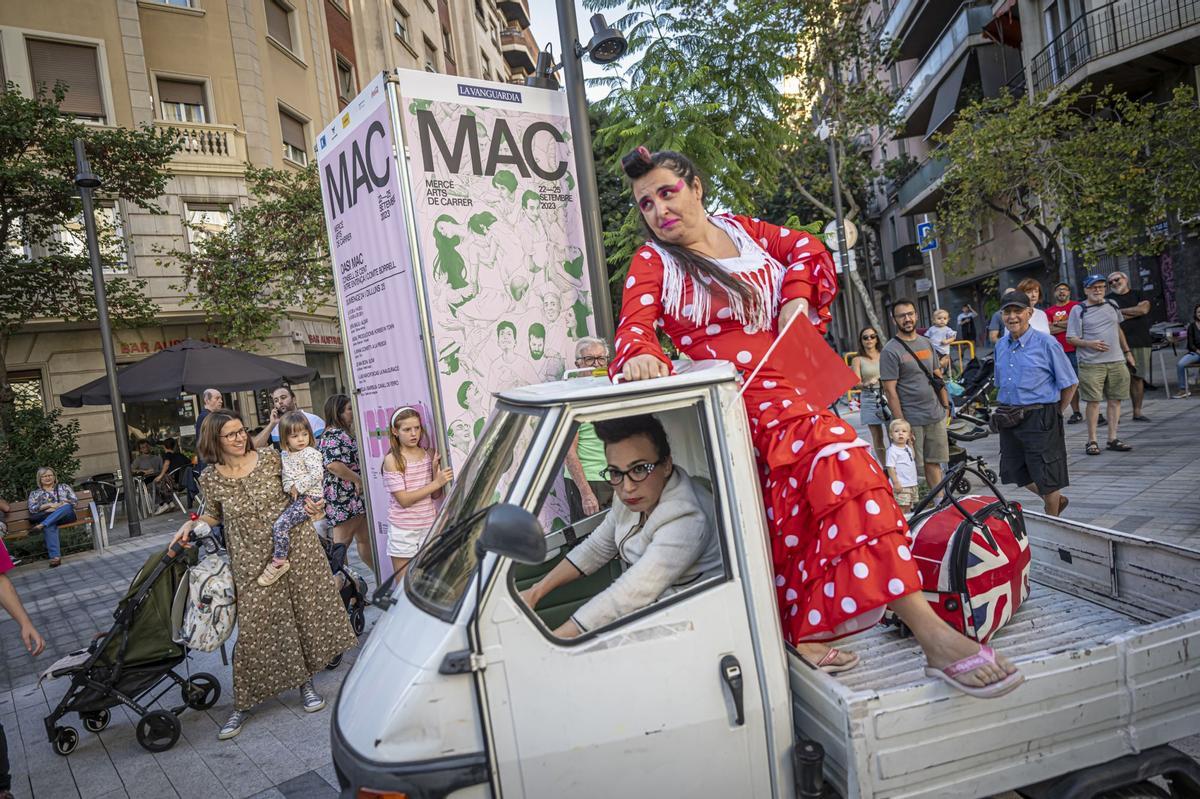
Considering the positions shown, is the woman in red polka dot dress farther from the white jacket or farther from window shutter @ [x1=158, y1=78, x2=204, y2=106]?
window shutter @ [x1=158, y1=78, x2=204, y2=106]

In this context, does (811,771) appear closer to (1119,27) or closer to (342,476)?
(342,476)

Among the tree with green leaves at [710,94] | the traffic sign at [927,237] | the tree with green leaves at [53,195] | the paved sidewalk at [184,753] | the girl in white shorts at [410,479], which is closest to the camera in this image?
the paved sidewalk at [184,753]

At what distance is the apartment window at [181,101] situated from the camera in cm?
1864

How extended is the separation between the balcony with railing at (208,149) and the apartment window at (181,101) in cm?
47

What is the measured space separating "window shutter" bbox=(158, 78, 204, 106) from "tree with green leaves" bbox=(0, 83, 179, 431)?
3.79 m

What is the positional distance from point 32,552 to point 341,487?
830cm

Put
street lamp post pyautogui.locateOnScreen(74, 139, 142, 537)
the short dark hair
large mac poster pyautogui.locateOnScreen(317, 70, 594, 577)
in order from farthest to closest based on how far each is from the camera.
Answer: street lamp post pyautogui.locateOnScreen(74, 139, 142, 537) < large mac poster pyautogui.locateOnScreen(317, 70, 594, 577) < the short dark hair

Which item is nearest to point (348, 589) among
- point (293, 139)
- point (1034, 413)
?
point (1034, 413)

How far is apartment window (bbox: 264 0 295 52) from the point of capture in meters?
21.0

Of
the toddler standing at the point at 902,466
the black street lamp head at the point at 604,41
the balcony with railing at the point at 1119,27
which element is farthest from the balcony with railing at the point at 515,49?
the toddler standing at the point at 902,466

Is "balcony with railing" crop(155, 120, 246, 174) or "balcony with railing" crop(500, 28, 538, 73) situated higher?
"balcony with railing" crop(500, 28, 538, 73)

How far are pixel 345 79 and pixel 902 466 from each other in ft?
81.0

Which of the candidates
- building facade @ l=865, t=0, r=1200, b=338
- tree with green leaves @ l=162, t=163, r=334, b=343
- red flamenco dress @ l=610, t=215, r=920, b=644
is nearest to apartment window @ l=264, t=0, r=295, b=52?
tree with green leaves @ l=162, t=163, r=334, b=343

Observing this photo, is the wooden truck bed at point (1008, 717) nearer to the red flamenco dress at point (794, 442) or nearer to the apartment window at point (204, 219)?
the red flamenco dress at point (794, 442)
